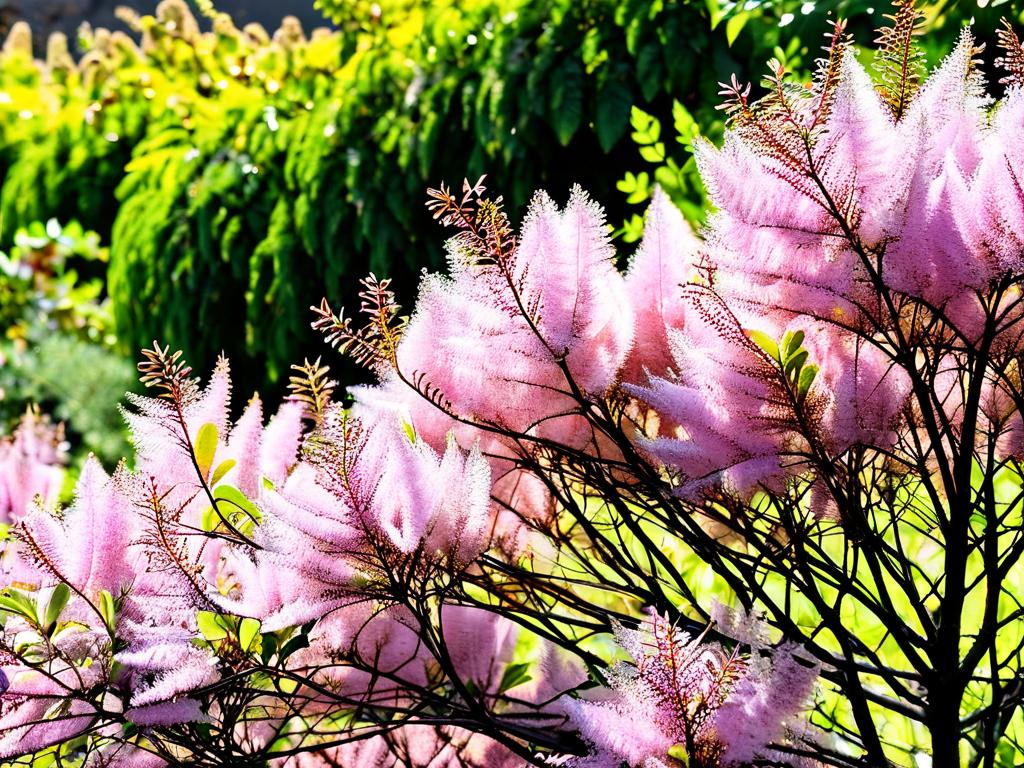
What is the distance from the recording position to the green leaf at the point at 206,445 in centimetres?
111

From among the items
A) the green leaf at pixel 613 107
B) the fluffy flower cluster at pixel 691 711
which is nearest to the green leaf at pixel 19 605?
the fluffy flower cluster at pixel 691 711

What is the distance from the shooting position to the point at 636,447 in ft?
3.61

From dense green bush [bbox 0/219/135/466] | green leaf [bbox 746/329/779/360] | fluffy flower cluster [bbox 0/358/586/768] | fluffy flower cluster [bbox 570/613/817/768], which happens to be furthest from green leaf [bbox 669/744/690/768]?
dense green bush [bbox 0/219/135/466]

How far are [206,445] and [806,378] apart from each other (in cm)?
60

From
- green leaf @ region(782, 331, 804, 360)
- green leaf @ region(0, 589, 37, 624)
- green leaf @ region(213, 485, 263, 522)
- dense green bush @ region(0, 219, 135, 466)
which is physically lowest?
green leaf @ region(0, 589, 37, 624)

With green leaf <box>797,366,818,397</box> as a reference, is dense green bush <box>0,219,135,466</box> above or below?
above

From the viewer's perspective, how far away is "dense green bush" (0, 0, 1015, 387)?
11.6 ft

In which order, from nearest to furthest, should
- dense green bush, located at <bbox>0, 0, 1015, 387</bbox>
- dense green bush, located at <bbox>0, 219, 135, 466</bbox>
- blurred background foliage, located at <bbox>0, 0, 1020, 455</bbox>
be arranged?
blurred background foliage, located at <bbox>0, 0, 1020, 455</bbox>, dense green bush, located at <bbox>0, 0, 1015, 387</bbox>, dense green bush, located at <bbox>0, 219, 135, 466</bbox>

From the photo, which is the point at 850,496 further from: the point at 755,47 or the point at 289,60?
the point at 289,60

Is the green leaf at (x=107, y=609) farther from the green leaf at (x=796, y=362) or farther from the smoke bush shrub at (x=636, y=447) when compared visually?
the green leaf at (x=796, y=362)

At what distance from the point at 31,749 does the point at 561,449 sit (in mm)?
567

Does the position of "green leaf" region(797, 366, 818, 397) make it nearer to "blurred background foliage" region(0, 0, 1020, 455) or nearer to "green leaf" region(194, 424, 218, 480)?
"green leaf" region(194, 424, 218, 480)

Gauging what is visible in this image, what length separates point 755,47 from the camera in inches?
122

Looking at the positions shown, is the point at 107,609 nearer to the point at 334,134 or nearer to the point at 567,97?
the point at 567,97
